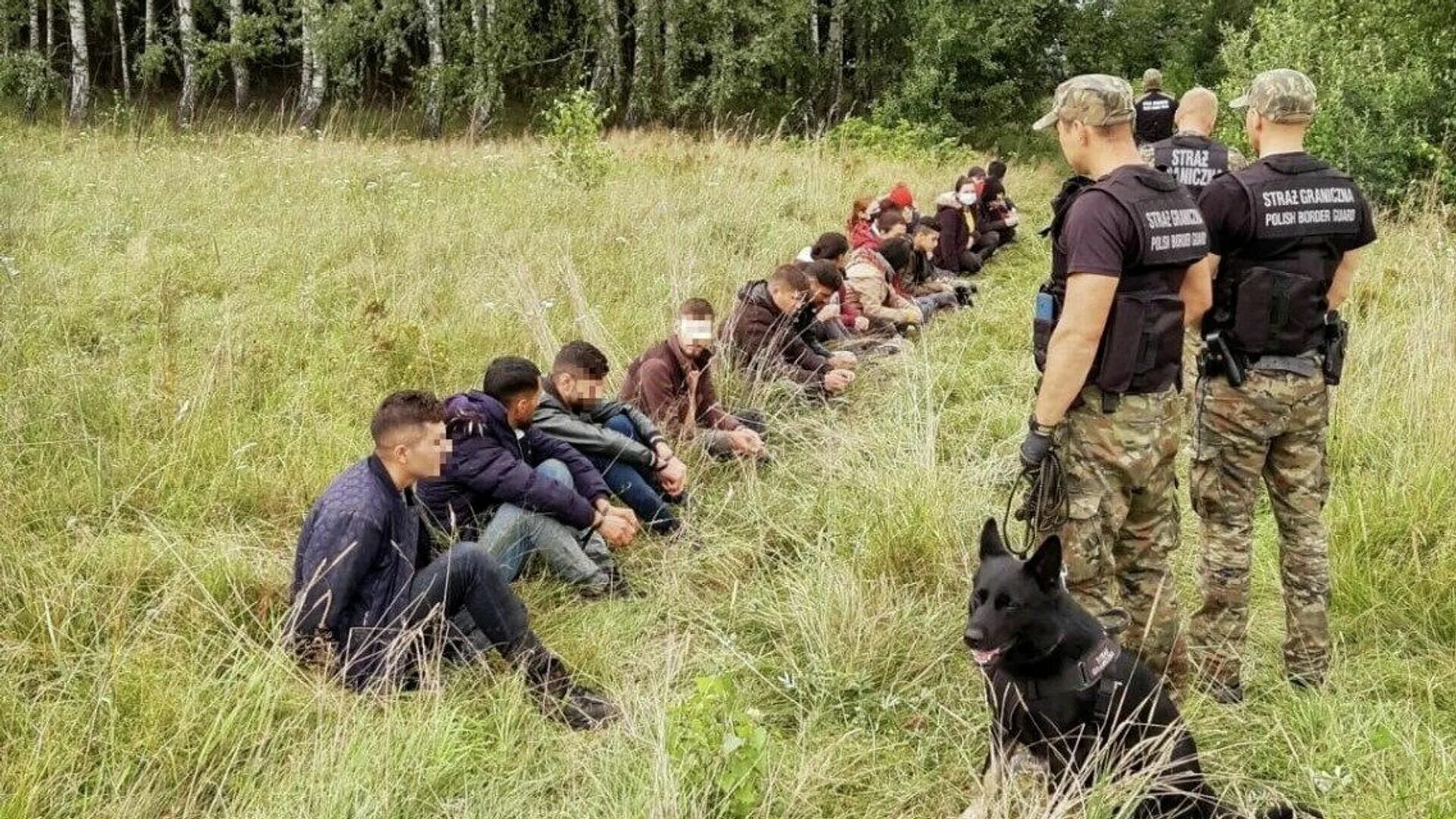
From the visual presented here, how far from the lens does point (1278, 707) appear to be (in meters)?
2.95

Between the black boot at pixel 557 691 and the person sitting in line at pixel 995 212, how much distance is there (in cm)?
814

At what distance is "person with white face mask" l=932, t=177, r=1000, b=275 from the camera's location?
30.7 feet

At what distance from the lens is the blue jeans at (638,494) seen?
4.20 meters

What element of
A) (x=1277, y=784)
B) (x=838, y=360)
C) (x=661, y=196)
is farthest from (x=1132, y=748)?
(x=661, y=196)

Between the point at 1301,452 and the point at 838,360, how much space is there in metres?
3.23

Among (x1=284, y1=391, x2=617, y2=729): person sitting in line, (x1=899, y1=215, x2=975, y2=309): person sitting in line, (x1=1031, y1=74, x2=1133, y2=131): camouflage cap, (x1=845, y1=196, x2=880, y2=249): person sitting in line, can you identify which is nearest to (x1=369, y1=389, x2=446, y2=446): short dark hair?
(x1=284, y1=391, x2=617, y2=729): person sitting in line

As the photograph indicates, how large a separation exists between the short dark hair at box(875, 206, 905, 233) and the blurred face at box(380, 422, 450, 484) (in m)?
5.95

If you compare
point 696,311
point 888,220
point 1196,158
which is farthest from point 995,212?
point 696,311

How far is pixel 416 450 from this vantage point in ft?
9.57

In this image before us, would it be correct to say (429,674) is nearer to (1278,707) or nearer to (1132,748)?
(1132,748)

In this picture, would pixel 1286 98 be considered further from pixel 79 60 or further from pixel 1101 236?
pixel 79 60

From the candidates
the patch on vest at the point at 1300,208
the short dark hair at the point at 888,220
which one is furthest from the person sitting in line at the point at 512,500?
the short dark hair at the point at 888,220

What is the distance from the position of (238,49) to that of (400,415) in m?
16.0

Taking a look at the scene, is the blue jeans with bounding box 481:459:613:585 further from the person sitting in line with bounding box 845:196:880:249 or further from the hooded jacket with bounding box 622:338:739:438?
the person sitting in line with bounding box 845:196:880:249
